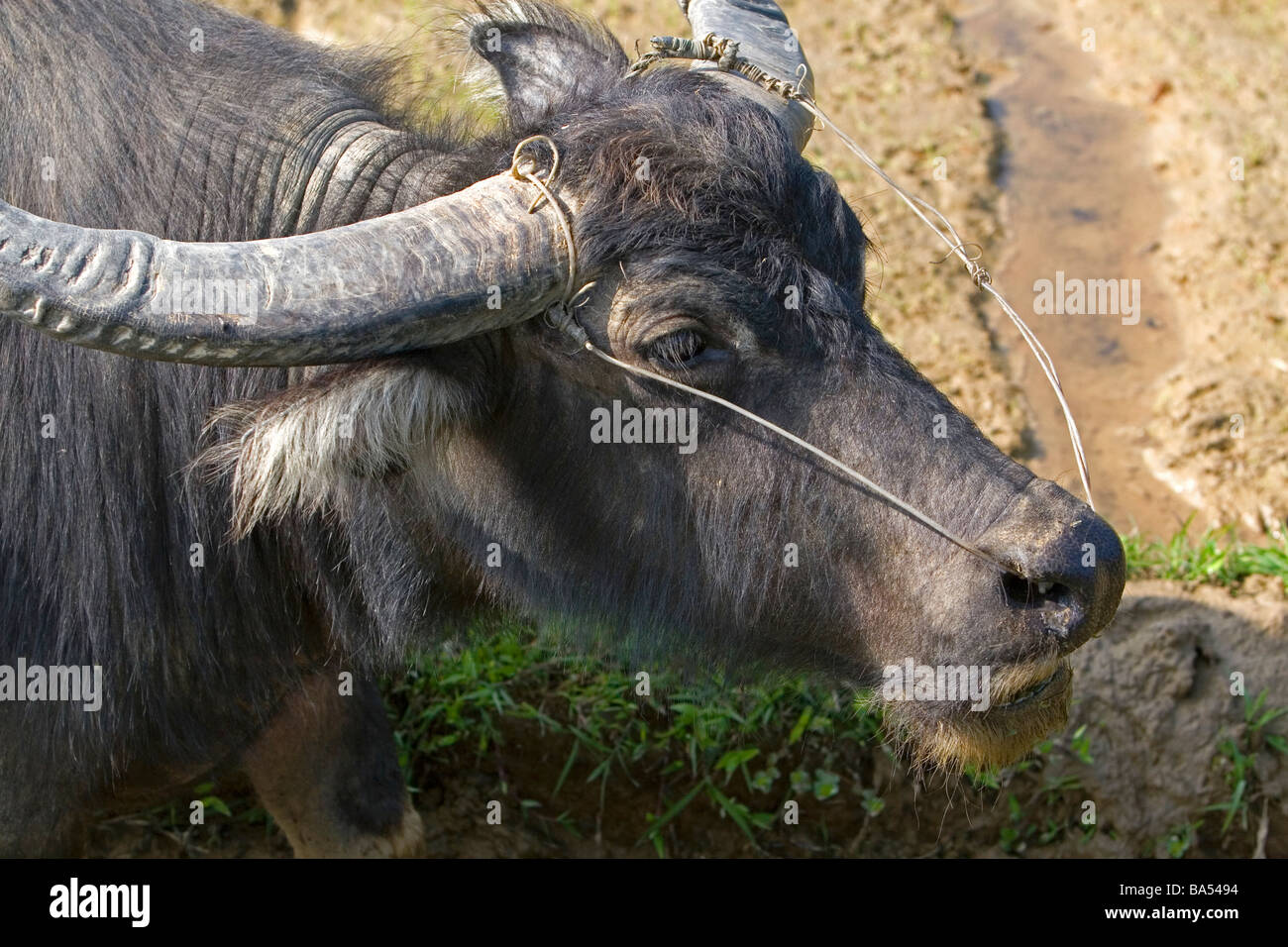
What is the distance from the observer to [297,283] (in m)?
2.84

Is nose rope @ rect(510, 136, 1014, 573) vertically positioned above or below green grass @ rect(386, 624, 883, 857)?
above

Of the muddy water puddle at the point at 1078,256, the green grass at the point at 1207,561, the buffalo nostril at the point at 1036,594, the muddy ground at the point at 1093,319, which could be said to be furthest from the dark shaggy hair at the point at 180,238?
the muddy water puddle at the point at 1078,256

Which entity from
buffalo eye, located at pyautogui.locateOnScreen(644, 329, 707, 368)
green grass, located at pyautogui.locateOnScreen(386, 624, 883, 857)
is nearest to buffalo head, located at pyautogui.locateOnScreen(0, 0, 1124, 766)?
buffalo eye, located at pyautogui.locateOnScreen(644, 329, 707, 368)

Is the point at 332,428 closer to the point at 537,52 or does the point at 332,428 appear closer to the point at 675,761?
the point at 537,52

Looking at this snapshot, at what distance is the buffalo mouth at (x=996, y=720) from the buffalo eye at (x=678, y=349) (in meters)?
1.08

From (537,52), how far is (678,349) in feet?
3.98

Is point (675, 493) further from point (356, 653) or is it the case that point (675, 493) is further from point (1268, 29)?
point (1268, 29)

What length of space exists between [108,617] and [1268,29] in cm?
840

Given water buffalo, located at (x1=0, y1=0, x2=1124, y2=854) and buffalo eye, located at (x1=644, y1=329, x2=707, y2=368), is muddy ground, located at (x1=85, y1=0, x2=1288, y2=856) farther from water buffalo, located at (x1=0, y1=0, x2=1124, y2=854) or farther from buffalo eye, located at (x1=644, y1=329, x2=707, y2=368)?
buffalo eye, located at (x1=644, y1=329, x2=707, y2=368)

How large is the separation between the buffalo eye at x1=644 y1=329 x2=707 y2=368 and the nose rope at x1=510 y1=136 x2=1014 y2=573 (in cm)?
4

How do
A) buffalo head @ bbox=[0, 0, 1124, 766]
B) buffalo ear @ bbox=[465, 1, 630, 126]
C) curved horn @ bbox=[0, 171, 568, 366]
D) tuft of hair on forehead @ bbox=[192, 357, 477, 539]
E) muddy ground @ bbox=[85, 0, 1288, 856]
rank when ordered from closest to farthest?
1. curved horn @ bbox=[0, 171, 568, 366]
2. buffalo head @ bbox=[0, 0, 1124, 766]
3. tuft of hair on forehead @ bbox=[192, 357, 477, 539]
4. buffalo ear @ bbox=[465, 1, 630, 126]
5. muddy ground @ bbox=[85, 0, 1288, 856]

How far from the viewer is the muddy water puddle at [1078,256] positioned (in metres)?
6.52

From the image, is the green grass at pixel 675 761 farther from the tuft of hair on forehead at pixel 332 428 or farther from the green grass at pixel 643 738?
the tuft of hair on forehead at pixel 332 428

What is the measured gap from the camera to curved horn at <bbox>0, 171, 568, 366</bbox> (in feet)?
8.84
